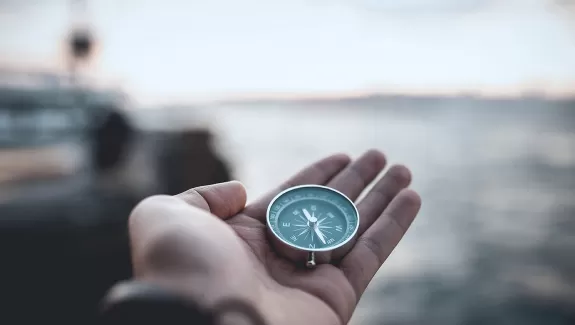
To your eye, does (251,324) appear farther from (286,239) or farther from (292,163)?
(292,163)

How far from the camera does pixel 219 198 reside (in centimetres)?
272

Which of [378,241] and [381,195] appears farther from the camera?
[381,195]

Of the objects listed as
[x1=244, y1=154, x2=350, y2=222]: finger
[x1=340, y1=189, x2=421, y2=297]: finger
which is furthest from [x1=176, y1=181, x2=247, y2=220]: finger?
[x1=340, y1=189, x2=421, y2=297]: finger

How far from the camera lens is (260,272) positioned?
8.00 feet

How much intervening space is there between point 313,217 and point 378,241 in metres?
0.44

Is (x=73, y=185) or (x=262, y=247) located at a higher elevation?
(x=262, y=247)

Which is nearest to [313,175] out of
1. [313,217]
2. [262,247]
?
[313,217]

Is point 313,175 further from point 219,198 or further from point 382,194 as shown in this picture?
point 219,198

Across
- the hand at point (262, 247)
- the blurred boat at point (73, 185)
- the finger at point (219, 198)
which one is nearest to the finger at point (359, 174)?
the hand at point (262, 247)

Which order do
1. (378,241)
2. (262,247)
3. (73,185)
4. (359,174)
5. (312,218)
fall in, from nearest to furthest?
(262,247), (378,241), (312,218), (359,174), (73,185)

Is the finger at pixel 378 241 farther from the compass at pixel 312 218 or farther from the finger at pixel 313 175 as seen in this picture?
the finger at pixel 313 175

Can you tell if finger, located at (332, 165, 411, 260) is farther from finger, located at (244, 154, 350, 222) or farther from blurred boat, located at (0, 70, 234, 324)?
blurred boat, located at (0, 70, 234, 324)

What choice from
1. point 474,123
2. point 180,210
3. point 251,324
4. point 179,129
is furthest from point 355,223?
point 474,123

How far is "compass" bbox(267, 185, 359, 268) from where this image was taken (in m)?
2.82
